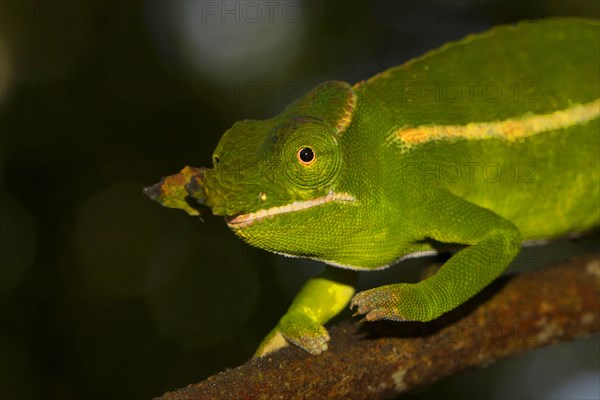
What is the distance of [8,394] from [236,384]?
4275 mm

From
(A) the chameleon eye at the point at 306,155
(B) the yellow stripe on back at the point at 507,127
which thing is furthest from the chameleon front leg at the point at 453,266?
(A) the chameleon eye at the point at 306,155

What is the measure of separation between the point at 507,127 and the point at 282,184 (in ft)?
4.01

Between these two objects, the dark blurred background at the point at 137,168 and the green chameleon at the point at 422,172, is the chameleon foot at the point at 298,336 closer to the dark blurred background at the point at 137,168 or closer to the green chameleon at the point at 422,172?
the green chameleon at the point at 422,172

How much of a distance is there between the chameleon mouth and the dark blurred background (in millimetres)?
4031

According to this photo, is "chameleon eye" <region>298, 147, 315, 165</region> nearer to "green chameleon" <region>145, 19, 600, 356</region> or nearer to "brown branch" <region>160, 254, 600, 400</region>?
"green chameleon" <region>145, 19, 600, 356</region>

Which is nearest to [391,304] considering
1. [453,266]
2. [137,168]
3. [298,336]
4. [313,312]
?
[453,266]

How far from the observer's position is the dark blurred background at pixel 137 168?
6.41 meters

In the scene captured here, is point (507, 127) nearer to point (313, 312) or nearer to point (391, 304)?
point (391, 304)

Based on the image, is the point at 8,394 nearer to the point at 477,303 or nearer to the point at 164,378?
the point at 164,378

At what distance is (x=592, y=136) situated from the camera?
3.36 meters

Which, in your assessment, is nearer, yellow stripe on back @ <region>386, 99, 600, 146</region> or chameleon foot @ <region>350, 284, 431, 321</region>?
chameleon foot @ <region>350, 284, 431, 321</region>

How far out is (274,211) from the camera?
8.69ft

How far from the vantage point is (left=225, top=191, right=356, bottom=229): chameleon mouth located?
2.62 meters

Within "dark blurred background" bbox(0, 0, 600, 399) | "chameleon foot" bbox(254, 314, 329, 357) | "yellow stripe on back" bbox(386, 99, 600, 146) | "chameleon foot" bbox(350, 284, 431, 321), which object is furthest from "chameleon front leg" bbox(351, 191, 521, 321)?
"dark blurred background" bbox(0, 0, 600, 399)
